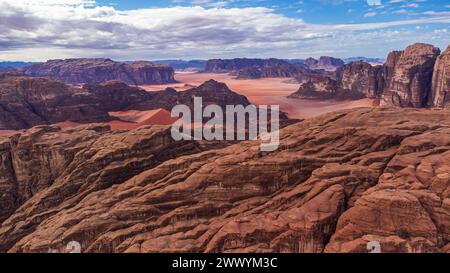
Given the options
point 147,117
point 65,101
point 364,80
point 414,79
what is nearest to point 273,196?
point 147,117

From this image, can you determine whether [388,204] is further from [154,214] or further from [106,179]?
[106,179]

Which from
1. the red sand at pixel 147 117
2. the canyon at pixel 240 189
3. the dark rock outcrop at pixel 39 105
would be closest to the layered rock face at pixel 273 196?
the canyon at pixel 240 189

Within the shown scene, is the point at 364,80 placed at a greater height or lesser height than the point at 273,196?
greater

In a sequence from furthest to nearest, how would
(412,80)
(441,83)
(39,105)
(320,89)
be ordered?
(320,89), (412,80), (39,105), (441,83)

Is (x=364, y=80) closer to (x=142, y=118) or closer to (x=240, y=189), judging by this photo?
(x=142, y=118)

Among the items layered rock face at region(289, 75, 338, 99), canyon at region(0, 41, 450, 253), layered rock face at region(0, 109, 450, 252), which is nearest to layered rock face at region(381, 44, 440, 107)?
layered rock face at region(289, 75, 338, 99)

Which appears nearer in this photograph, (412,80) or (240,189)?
(240,189)

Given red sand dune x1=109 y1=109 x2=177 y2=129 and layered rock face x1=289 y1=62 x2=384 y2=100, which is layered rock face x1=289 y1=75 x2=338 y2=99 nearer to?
layered rock face x1=289 y1=62 x2=384 y2=100
